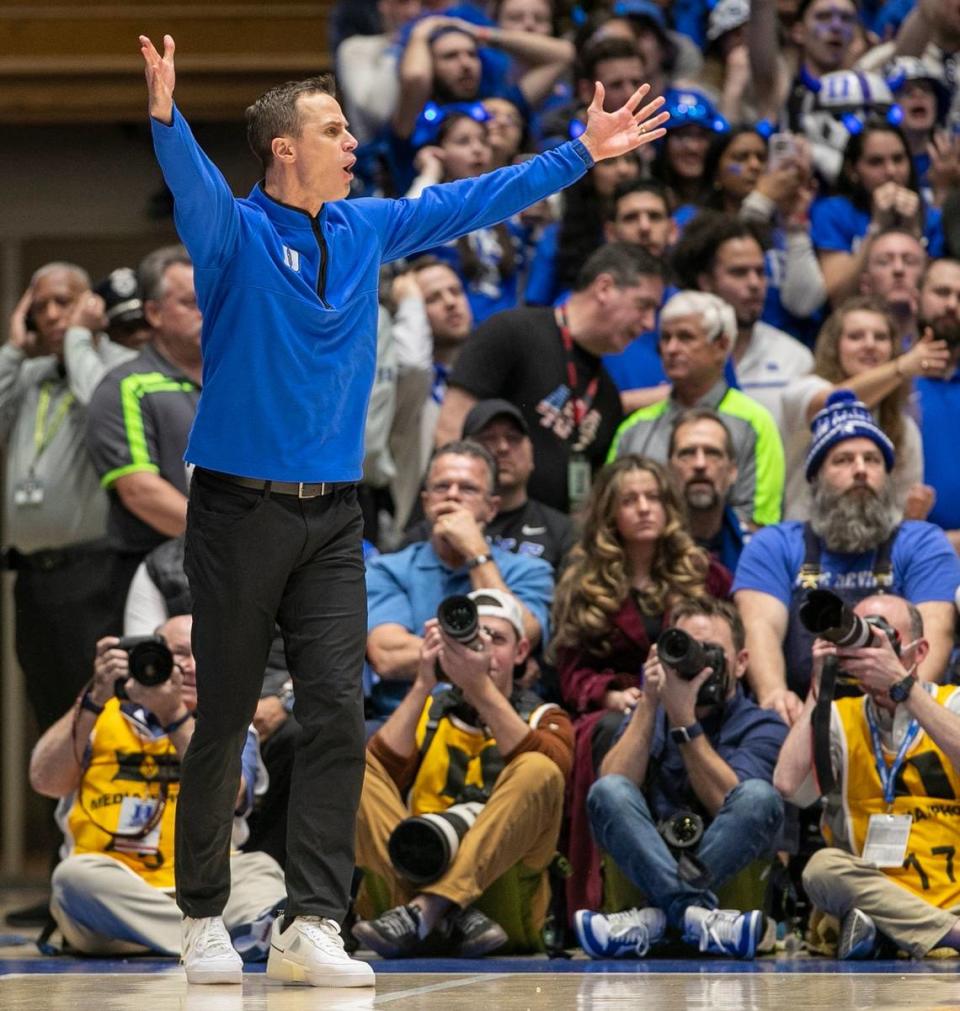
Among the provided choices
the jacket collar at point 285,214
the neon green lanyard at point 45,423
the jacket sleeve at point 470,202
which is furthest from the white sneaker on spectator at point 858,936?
the neon green lanyard at point 45,423

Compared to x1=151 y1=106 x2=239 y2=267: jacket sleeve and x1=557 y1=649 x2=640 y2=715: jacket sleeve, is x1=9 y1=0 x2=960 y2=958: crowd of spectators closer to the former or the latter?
x1=557 y1=649 x2=640 y2=715: jacket sleeve

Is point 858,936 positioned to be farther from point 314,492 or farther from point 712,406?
point 712,406

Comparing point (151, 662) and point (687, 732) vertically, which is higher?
point (151, 662)

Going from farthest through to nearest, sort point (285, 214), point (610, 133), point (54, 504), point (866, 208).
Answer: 1. point (866, 208)
2. point (54, 504)
3. point (610, 133)
4. point (285, 214)

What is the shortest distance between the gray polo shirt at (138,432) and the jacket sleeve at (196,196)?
8.29 feet

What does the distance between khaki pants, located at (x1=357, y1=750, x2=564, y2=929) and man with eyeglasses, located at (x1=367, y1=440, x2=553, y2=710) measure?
517 mm

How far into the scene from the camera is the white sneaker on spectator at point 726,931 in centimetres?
515

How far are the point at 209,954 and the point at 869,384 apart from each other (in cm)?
339

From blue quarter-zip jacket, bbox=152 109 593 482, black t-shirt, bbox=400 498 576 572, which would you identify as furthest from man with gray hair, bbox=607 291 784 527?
blue quarter-zip jacket, bbox=152 109 593 482

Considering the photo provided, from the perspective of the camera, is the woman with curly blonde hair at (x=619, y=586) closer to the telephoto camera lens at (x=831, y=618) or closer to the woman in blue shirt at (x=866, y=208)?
the telephoto camera lens at (x=831, y=618)

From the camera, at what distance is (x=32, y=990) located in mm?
4191

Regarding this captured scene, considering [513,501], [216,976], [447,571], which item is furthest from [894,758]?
[216,976]

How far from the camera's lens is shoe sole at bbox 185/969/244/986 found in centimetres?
416

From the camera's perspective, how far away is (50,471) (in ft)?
23.1
